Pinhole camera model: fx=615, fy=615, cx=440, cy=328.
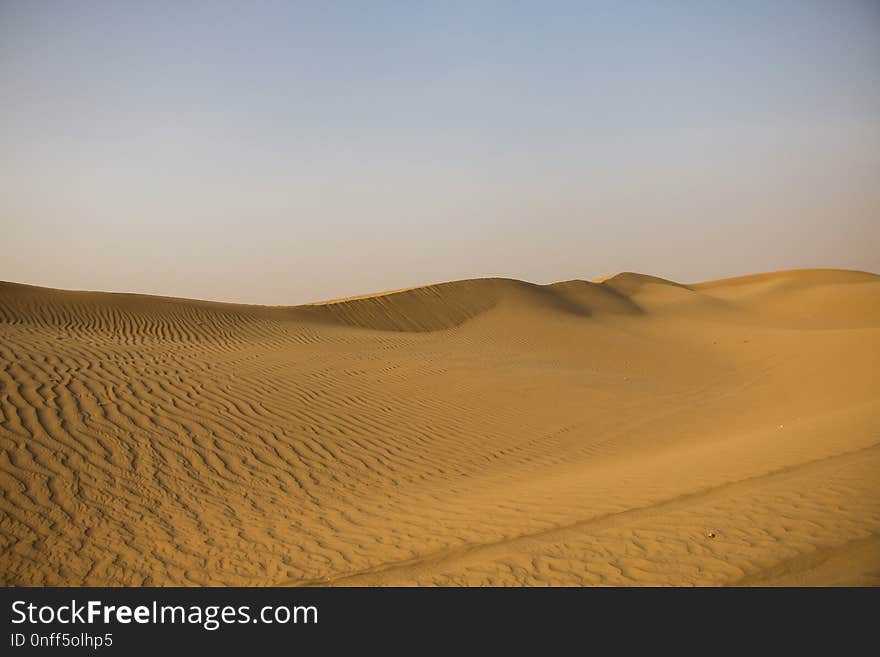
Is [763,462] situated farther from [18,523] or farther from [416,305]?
[416,305]

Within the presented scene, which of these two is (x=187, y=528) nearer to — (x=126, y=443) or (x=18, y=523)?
(x=18, y=523)

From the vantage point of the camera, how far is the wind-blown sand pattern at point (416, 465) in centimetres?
529

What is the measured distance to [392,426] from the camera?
10758 mm

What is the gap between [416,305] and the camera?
96.7ft

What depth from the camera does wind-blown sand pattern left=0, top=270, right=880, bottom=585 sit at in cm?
529

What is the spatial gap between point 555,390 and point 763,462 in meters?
6.77

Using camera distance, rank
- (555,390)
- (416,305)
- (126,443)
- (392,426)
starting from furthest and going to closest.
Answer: (416,305), (555,390), (392,426), (126,443)

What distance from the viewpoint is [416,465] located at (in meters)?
9.08

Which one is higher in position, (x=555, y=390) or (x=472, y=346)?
(x=472, y=346)

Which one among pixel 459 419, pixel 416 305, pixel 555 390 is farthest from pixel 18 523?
pixel 416 305

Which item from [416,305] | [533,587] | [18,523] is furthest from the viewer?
[416,305]
